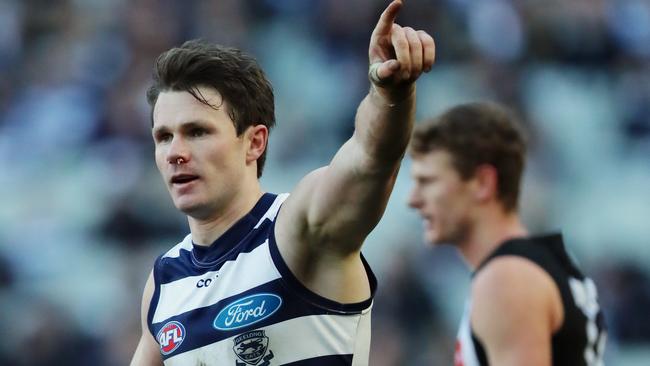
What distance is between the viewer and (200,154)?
480cm

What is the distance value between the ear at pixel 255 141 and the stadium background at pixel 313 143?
4.70 m

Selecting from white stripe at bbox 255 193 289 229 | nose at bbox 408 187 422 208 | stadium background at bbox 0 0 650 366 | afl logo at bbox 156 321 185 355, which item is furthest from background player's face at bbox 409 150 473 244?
stadium background at bbox 0 0 650 366

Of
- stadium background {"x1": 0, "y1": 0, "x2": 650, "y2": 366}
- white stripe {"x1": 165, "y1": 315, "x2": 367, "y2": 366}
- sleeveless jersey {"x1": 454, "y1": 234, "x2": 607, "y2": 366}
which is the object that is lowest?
stadium background {"x1": 0, "y1": 0, "x2": 650, "y2": 366}

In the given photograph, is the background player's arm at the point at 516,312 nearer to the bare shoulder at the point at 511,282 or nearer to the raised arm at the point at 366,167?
the bare shoulder at the point at 511,282

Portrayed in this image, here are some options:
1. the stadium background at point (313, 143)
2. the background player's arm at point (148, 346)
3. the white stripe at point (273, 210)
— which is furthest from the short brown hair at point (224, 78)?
the stadium background at point (313, 143)

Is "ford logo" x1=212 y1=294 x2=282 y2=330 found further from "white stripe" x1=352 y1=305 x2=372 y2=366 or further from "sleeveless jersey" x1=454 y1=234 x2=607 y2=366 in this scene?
"sleeveless jersey" x1=454 y1=234 x2=607 y2=366

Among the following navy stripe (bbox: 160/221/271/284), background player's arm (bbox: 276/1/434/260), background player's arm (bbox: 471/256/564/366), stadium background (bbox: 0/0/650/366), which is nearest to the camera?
background player's arm (bbox: 471/256/564/366)

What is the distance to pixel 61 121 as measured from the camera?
11.2 meters

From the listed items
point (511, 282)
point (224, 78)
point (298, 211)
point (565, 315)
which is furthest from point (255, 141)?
point (565, 315)

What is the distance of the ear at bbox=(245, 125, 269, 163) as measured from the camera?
16.3 ft

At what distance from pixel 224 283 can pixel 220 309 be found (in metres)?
0.11

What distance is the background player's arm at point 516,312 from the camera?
3762mm

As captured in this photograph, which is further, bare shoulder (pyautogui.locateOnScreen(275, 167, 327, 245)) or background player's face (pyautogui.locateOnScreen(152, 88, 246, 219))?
background player's face (pyautogui.locateOnScreen(152, 88, 246, 219))

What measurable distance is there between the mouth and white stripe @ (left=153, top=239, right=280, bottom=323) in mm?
360
